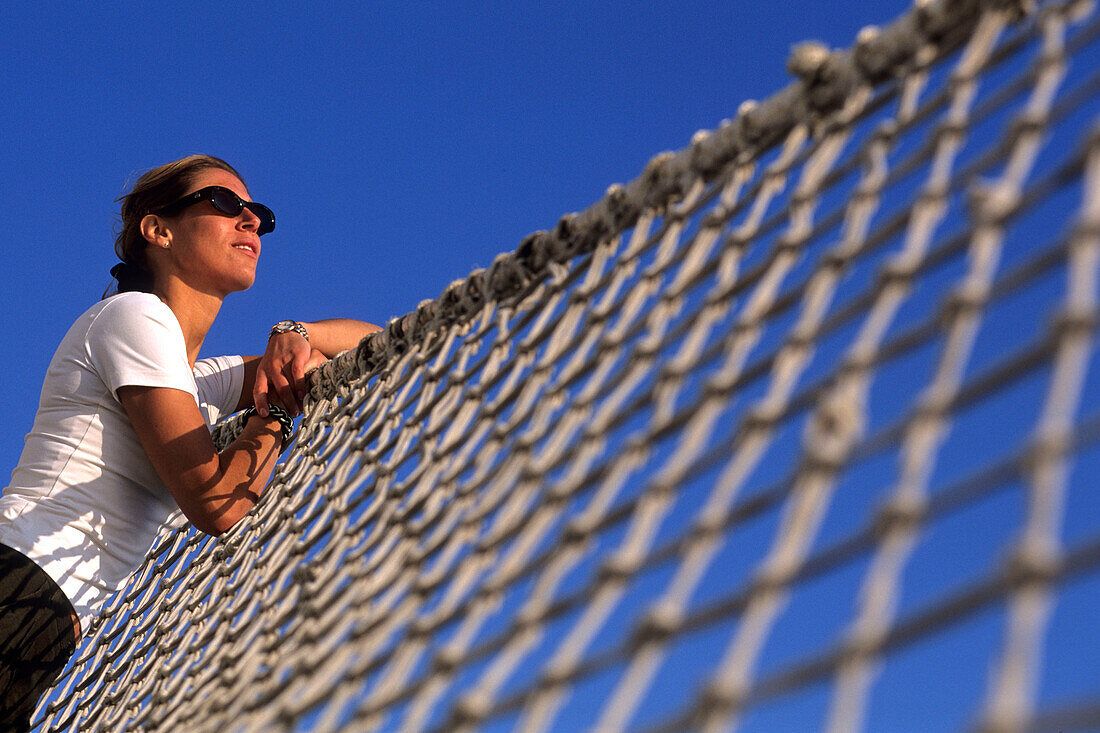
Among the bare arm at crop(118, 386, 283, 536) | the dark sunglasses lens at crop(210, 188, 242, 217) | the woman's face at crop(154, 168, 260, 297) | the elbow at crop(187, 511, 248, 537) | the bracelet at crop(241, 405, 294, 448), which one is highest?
the dark sunglasses lens at crop(210, 188, 242, 217)

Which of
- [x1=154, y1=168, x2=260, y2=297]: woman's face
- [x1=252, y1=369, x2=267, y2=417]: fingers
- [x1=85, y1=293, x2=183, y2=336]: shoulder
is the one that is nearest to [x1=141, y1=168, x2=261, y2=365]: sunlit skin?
[x1=154, y1=168, x2=260, y2=297]: woman's face

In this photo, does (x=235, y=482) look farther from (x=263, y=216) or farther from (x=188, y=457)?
(x=263, y=216)

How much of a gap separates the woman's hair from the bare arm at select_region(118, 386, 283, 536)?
411 mm

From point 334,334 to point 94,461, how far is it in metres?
0.62

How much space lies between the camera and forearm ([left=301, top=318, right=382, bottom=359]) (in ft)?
7.06

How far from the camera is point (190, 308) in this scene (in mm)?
1936

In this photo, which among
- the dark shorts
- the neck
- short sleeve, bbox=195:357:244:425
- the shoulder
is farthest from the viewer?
short sleeve, bbox=195:357:244:425

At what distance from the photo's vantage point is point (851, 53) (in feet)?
3.78

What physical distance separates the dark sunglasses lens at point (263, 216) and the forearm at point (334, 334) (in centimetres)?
19

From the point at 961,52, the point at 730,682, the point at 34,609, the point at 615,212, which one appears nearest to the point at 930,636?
the point at 730,682

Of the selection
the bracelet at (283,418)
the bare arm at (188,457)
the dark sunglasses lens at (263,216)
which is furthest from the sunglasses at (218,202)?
the bare arm at (188,457)

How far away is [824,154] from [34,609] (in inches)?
45.8

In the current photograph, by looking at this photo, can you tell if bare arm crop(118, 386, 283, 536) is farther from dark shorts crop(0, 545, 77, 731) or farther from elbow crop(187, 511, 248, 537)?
dark shorts crop(0, 545, 77, 731)

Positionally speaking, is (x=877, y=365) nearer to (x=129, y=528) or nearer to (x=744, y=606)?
(x=744, y=606)
